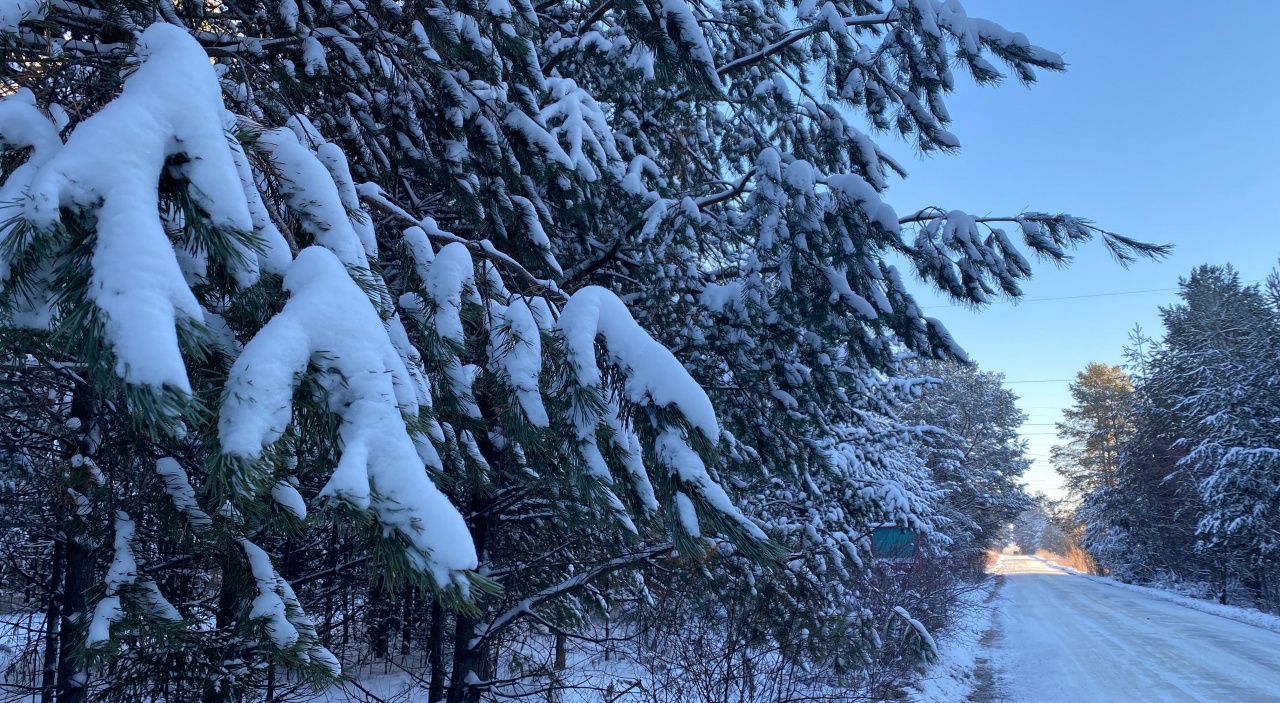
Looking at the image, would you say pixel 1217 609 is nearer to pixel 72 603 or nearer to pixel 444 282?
pixel 444 282

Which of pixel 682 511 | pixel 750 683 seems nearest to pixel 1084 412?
pixel 750 683

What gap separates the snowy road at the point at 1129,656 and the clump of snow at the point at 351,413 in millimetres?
10804

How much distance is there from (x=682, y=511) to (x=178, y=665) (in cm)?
221

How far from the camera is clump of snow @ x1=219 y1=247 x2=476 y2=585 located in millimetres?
1141

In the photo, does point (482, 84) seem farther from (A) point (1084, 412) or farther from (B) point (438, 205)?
(A) point (1084, 412)

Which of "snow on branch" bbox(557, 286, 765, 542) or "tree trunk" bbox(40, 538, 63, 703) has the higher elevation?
"snow on branch" bbox(557, 286, 765, 542)

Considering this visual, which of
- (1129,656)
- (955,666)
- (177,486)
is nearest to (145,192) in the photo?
(177,486)

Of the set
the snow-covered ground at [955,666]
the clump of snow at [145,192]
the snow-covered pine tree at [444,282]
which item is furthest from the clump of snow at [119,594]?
the snow-covered ground at [955,666]

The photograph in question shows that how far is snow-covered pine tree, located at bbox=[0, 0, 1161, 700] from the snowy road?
6.36 metres

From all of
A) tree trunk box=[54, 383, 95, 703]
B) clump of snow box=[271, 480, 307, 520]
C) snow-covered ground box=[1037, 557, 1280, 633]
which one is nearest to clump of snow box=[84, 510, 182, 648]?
tree trunk box=[54, 383, 95, 703]

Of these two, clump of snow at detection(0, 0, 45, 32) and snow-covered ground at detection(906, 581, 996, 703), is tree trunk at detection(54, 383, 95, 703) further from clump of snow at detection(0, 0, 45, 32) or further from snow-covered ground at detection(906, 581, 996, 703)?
snow-covered ground at detection(906, 581, 996, 703)

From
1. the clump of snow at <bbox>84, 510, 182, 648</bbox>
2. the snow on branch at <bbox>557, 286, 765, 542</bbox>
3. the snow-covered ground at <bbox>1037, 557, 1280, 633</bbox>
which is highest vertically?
the snow on branch at <bbox>557, 286, 765, 542</bbox>

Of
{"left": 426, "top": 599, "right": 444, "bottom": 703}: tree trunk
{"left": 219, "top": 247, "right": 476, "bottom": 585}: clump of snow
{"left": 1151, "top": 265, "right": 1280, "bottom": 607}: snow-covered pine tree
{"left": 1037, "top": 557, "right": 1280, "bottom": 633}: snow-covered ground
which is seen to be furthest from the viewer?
{"left": 1151, "top": 265, "right": 1280, "bottom": 607}: snow-covered pine tree

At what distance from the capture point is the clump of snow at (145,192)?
1.01 meters
